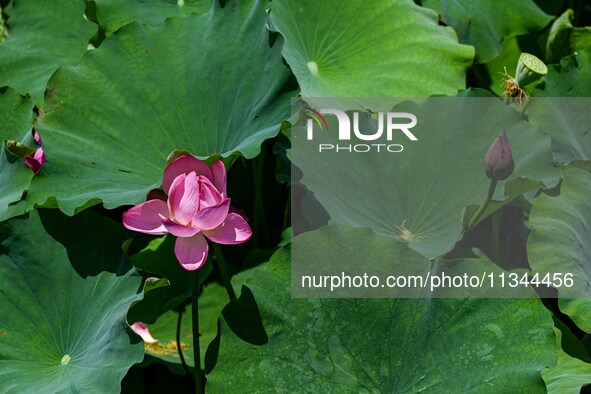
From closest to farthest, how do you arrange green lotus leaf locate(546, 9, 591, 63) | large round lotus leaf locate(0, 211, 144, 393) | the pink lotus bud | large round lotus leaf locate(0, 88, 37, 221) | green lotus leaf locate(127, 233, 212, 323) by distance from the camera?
1. large round lotus leaf locate(0, 211, 144, 393)
2. the pink lotus bud
3. large round lotus leaf locate(0, 88, 37, 221)
4. green lotus leaf locate(127, 233, 212, 323)
5. green lotus leaf locate(546, 9, 591, 63)

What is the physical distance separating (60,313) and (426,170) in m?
0.74

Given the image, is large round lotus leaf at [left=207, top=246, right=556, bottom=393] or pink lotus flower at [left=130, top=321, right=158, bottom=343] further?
pink lotus flower at [left=130, top=321, right=158, bottom=343]

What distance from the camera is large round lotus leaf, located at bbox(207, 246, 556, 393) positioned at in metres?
1.42

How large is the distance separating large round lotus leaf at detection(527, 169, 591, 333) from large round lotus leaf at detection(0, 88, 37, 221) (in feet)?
3.03

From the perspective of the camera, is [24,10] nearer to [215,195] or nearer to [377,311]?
[215,195]

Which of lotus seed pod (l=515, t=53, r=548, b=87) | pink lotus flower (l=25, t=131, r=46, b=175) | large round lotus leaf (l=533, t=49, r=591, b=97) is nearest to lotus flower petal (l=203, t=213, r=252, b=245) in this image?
pink lotus flower (l=25, t=131, r=46, b=175)

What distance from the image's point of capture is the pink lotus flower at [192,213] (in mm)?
1425

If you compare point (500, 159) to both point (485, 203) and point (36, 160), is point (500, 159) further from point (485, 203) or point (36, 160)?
point (36, 160)

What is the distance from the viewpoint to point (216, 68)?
1723 mm

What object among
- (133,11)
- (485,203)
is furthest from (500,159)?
(133,11)

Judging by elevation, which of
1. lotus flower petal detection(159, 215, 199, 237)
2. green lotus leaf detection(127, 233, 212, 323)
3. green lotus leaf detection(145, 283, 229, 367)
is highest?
lotus flower petal detection(159, 215, 199, 237)

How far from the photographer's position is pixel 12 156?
5.52 ft

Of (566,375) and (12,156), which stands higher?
(12,156)

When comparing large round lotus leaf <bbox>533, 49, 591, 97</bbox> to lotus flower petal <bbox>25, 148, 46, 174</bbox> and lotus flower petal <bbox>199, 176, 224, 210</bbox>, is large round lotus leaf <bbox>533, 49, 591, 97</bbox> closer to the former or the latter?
lotus flower petal <bbox>199, 176, 224, 210</bbox>
